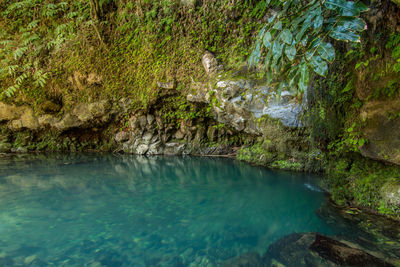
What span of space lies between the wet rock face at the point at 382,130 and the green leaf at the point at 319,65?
7.34 ft

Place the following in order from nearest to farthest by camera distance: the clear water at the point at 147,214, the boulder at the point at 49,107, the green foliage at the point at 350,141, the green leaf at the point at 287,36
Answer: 1. the green leaf at the point at 287,36
2. the clear water at the point at 147,214
3. the green foliage at the point at 350,141
4. the boulder at the point at 49,107

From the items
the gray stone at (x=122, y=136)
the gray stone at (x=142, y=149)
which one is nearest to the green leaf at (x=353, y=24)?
the gray stone at (x=142, y=149)

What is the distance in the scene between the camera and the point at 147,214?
11.7 feet

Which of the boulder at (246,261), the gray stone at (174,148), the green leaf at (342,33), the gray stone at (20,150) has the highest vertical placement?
the green leaf at (342,33)

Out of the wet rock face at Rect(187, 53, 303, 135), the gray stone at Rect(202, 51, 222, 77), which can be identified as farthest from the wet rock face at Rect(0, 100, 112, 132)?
the gray stone at Rect(202, 51, 222, 77)

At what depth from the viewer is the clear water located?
2543mm

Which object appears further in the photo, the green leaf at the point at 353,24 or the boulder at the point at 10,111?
the boulder at the point at 10,111

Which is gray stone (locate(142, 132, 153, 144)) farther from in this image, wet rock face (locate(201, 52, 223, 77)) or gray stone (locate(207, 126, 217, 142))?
wet rock face (locate(201, 52, 223, 77))

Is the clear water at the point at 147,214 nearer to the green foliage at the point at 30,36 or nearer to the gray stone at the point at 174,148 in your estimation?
the gray stone at the point at 174,148

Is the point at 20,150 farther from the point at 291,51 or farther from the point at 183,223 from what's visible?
the point at 291,51

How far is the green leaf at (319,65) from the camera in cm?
117

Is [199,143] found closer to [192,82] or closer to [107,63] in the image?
[192,82]

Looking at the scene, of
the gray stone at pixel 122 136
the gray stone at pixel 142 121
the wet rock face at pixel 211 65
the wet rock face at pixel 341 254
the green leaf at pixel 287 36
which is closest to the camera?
the green leaf at pixel 287 36

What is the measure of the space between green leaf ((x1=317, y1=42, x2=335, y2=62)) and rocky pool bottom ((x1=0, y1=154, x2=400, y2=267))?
6.97 ft
